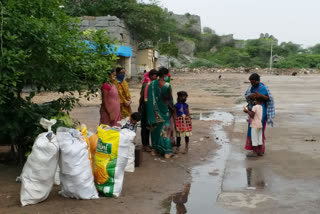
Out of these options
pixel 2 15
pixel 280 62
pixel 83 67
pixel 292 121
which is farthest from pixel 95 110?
pixel 280 62

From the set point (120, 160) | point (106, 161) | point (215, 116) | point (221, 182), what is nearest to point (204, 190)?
point (221, 182)

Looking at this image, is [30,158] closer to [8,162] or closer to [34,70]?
[34,70]

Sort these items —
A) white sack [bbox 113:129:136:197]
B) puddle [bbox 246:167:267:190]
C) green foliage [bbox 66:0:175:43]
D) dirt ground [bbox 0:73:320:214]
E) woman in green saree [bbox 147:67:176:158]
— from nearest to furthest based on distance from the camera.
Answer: dirt ground [bbox 0:73:320:214]
white sack [bbox 113:129:136:197]
puddle [bbox 246:167:267:190]
woman in green saree [bbox 147:67:176:158]
green foliage [bbox 66:0:175:43]

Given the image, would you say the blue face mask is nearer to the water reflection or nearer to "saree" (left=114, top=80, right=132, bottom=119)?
"saree" (left=114, top=80, right=132, bottom=119)

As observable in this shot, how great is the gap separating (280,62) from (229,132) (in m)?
59.0

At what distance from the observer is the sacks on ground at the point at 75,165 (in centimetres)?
415

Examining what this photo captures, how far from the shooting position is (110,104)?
600 cm

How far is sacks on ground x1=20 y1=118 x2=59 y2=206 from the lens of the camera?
4.09 meters

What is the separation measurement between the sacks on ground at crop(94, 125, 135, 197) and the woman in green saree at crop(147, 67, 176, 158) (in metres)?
1.91

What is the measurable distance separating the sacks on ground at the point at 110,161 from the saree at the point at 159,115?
75.3 inches

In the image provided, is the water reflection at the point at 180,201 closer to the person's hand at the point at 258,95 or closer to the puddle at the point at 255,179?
the puddle at the point at 255,179

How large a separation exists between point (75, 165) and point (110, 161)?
44 cm

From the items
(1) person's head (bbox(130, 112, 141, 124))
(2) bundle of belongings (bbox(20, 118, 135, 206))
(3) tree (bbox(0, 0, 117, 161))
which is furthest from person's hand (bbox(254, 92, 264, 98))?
(2) bundle of belongings (bbox(20, 118, 135, 206))

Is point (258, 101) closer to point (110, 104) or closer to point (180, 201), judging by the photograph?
point (110, 104)
